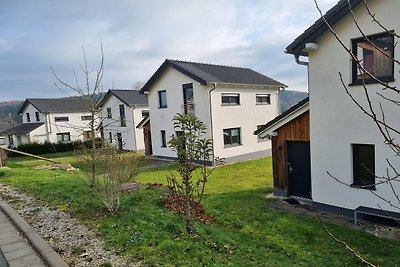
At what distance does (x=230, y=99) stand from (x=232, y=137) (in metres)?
2.83

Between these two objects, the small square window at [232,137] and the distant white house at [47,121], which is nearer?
the small square window at [232,137]

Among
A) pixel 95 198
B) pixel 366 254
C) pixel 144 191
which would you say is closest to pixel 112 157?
pixel 95 198

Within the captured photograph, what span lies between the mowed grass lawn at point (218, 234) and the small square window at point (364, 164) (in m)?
1.65

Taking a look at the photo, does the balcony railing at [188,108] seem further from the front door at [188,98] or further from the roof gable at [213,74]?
the roof gable at [213,74]

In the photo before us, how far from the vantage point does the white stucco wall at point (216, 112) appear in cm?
1975

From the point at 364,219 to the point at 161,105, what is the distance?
57.9 ft

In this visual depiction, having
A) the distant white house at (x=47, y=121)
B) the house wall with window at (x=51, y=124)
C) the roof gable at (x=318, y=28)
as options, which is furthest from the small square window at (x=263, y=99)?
the house wall with window at (x=51, y=124)

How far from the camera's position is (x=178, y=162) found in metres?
6.63

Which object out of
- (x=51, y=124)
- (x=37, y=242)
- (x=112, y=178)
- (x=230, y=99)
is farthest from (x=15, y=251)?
(x=51, y=124)

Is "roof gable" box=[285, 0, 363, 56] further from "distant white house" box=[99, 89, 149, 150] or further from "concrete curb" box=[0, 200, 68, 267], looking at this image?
"distant white house" box=[99, 89, 149, 150]

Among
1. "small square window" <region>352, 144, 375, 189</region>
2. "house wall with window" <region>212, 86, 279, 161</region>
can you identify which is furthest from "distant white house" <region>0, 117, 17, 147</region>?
"small square window" <region>352, 144, 375, 189</region>

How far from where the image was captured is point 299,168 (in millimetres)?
10672

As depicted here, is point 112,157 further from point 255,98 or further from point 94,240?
point 255,98

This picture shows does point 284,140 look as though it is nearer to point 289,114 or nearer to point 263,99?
point 289,114
